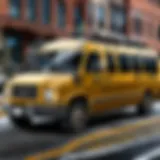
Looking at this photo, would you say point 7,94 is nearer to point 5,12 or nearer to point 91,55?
point 91,55

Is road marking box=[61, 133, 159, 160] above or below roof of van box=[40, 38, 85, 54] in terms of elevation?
below

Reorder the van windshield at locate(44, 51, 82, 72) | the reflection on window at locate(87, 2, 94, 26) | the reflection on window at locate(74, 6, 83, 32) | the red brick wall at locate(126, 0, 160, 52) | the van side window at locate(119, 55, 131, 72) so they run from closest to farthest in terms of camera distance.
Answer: the van windshield at locate(44, 51, 82, 72)
the van side window at locate(119, 55, 131, 72)
the reflection on window at locate(74, 6, 83, 32)
the reflection on window at locate(87, 2, 94, 26)
the red brick wall at locate(126, 0, 160, 52)

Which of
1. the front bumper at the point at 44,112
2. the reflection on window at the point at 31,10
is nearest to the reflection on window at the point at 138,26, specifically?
the reflection on window at the point at 31,10

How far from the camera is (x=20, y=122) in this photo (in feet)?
43.6

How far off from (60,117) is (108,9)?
32.1m

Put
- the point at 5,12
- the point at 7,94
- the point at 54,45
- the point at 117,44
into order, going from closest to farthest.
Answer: the point at 7,94, the point at 54,45, the point at 117,44, the point at 5,12

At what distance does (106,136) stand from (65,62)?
85.7 inches

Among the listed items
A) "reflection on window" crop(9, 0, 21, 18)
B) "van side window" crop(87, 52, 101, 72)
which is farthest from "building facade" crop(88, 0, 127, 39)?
"van side window" crop(87, 52, 101, 72)

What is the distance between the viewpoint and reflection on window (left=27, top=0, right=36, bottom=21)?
33344 mm

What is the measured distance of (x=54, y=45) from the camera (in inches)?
533

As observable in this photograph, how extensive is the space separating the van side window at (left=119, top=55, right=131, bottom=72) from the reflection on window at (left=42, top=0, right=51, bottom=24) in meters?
20.1

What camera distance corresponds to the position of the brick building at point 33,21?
1225 inches

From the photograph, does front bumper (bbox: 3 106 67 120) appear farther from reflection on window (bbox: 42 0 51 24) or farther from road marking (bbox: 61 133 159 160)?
reflection on window (bbox: 42 0 51 24)

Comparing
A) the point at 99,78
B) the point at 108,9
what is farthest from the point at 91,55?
the point at 108,9
